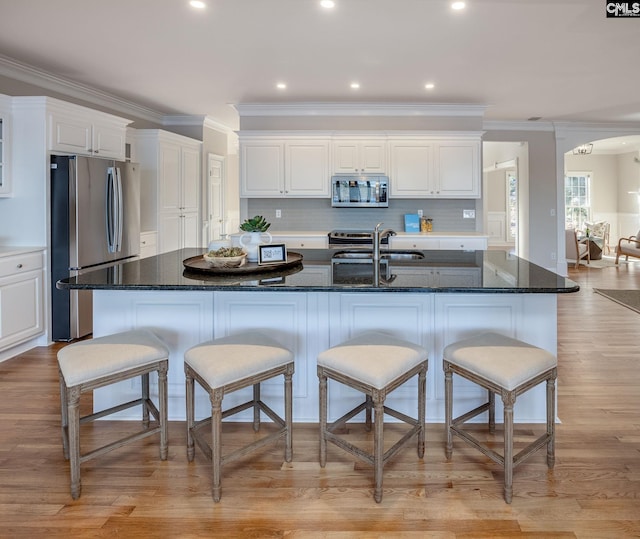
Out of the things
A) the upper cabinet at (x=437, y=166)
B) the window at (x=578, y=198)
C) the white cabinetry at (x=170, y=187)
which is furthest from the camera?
the window at (x=578, y=198)

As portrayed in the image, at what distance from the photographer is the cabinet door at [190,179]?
697 centimetres

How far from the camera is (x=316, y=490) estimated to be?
2.08 m

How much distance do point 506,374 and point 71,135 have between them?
442 cm

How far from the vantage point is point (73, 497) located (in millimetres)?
2020

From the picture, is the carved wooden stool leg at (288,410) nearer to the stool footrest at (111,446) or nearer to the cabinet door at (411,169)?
the stool footrest at (111,446)

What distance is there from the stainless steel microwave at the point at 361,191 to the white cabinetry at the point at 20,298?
3387 mm

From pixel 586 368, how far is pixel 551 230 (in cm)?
510

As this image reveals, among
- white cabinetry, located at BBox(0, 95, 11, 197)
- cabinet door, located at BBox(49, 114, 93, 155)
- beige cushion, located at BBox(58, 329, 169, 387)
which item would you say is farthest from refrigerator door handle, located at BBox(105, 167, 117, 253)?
beige cushion, located at BBox(58, 329, 169, 387)

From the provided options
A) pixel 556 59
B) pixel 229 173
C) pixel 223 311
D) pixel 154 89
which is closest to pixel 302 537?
pixel 223 311

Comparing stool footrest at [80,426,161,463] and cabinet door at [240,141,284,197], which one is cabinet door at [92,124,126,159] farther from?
stool footrest at [80,426,161,463]

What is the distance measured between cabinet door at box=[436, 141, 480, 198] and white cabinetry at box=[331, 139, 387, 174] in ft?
2.32

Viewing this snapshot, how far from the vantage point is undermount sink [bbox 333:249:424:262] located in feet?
10.4

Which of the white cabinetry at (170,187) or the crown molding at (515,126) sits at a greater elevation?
the crown molding at (515,126)

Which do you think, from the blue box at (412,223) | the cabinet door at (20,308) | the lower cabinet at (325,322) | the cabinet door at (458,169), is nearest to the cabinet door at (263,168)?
the blue box at (412,223)
